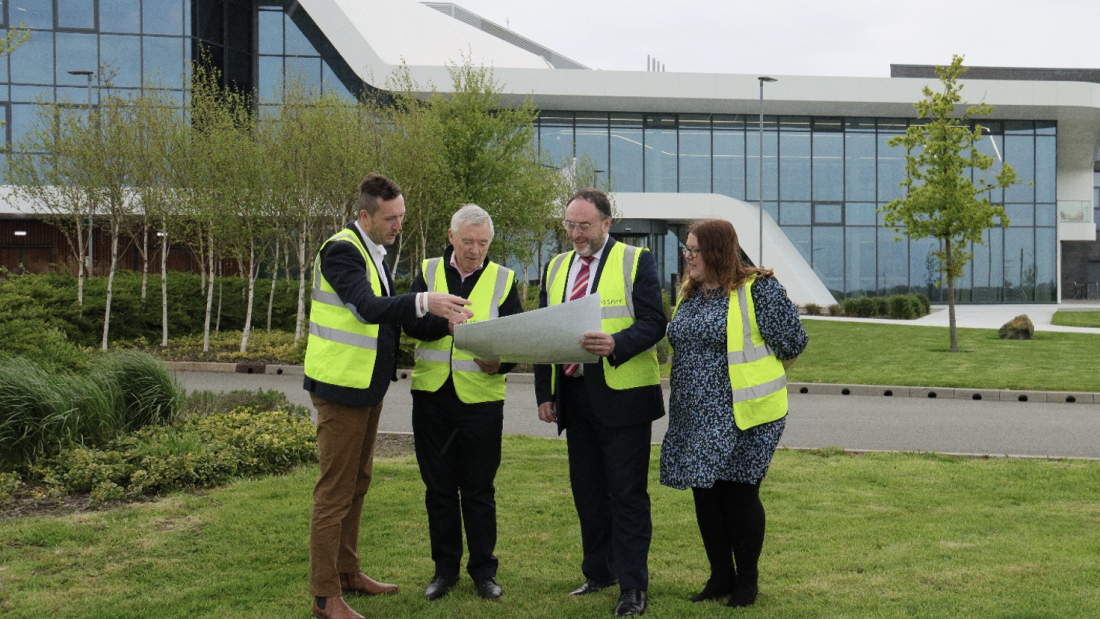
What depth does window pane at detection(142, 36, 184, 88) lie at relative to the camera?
113 ft

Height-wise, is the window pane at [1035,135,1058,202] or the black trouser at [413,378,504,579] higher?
the window pane at [1035,135,1058,202]

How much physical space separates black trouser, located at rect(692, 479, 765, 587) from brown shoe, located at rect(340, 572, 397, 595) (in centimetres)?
159

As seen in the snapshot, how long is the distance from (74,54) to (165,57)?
9.98ft

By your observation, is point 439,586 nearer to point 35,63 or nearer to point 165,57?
point 165,57

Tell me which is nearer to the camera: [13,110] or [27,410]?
[27,410]

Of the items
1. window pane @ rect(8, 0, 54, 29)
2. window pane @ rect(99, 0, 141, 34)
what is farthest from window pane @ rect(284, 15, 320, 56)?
window pane @ rect(8, 0, 54, 29)

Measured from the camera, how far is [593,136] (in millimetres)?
42062

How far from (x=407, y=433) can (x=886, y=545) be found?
569 cm

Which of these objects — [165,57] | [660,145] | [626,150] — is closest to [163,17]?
[165,57]

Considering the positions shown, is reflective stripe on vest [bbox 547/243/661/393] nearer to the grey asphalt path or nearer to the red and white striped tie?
the red and white striped tie

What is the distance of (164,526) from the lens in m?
6.07

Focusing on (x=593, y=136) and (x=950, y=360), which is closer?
(x=950, y=360)

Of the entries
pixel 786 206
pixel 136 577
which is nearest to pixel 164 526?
pixel 136 577

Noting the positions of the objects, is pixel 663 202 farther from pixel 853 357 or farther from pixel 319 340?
pixel 319 340
